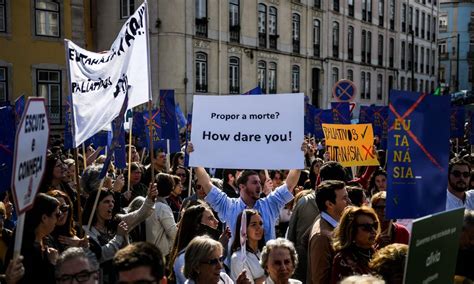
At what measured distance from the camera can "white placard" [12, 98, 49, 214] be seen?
3.13 m

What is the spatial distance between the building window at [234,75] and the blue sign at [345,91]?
18234 mm

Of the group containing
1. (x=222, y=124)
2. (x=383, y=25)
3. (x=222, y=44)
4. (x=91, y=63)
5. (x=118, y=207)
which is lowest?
(x=118, y=207)

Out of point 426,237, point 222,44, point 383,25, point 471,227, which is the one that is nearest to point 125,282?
point 426,237

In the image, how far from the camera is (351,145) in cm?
942

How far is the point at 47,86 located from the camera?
2577cm

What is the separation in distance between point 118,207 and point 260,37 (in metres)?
27.6

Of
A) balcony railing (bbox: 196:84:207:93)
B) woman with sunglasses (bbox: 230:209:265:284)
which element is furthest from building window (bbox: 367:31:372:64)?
woman with sunglasses (bbox: 230:209:265:284)

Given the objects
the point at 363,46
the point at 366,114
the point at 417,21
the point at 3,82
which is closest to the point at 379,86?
the point at 363,46

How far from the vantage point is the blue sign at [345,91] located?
13.3 meters

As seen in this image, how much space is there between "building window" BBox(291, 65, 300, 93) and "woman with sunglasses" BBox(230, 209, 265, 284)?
31797 millimetres

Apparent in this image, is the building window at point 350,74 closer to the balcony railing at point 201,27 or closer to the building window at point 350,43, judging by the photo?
the building window at point 350,43

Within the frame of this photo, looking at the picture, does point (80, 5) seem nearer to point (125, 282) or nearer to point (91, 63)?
point (91, 63)

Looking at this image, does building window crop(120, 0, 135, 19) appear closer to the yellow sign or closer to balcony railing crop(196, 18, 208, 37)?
balcony railing crop(196, 18, 208, 37)

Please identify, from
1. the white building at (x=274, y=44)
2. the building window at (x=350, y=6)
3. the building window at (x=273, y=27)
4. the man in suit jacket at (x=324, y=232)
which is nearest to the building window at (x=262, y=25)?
the white building at (x=274, y=44)
